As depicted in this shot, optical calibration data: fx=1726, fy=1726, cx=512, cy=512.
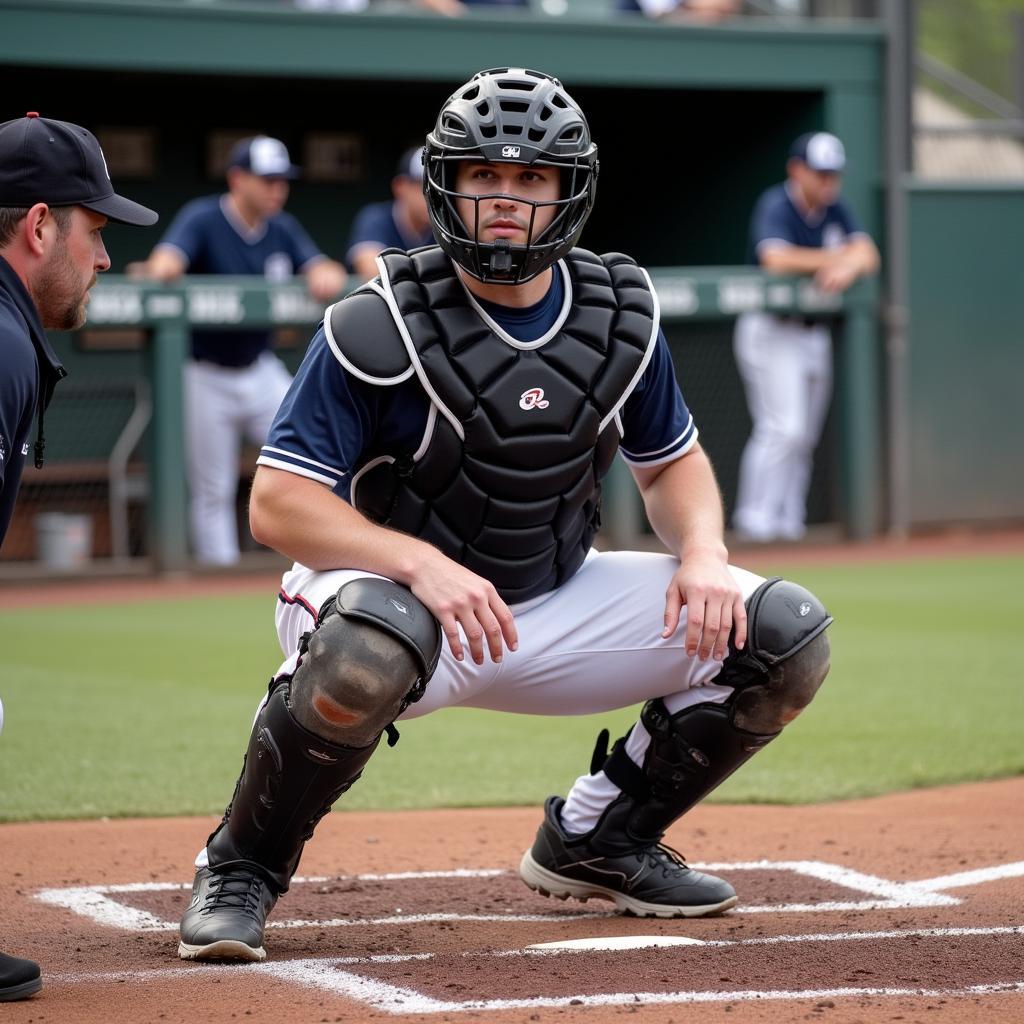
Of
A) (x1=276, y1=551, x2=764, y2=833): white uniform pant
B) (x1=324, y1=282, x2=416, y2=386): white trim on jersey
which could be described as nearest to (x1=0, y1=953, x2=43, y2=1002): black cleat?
(x1=276, y1=551, x2=764, y2=833): white uniform pant

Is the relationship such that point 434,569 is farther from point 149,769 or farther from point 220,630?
point 220,630

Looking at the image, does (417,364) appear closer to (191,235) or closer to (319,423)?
(319,423)

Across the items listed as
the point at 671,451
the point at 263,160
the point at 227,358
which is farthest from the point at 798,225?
the point at 671,451

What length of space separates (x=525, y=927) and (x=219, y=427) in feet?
21.9

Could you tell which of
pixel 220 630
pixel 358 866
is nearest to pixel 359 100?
pixel 220 630

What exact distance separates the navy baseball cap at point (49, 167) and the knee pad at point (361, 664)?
0.80 meters

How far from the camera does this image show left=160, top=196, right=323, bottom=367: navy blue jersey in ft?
31.4

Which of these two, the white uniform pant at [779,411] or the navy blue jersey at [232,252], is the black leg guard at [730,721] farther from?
the white uniform pant at [779,411]

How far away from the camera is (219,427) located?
966 cm

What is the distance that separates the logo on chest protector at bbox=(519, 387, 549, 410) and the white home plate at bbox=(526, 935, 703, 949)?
3.25 feet

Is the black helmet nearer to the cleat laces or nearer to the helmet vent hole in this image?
the helmet vent hole

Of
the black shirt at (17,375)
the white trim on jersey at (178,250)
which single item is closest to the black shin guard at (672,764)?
the black shirt at (17,375)

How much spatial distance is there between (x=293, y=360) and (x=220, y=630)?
5.45 metres

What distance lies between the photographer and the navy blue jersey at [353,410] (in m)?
3.11
